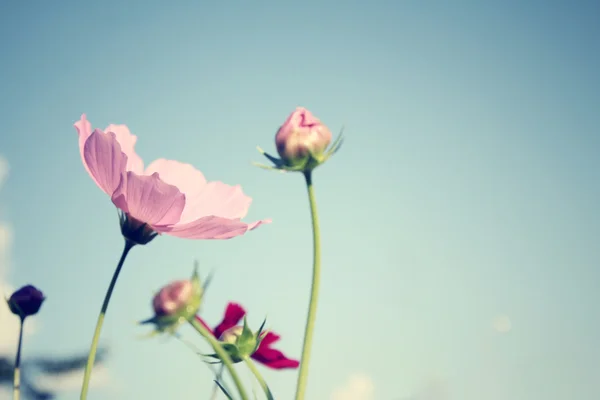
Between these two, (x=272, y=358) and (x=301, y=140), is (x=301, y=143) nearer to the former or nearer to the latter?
(x=301, y=140)

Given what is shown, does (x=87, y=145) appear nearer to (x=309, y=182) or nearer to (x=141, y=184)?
(x=141, y=184)

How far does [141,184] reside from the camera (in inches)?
25.6

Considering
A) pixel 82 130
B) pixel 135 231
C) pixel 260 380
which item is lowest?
pixel 260 380

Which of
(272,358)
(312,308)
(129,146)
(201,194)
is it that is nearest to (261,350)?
(272,358)

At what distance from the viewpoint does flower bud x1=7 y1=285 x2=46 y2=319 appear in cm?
82

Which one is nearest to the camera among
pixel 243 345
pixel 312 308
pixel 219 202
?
pixel 312 308

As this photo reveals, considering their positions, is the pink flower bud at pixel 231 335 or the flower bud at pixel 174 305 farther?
the pink flower bud at pixel 231 335

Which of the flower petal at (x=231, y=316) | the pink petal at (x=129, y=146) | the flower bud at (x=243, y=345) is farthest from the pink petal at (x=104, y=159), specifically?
the flower petal at (x=231, y=316)

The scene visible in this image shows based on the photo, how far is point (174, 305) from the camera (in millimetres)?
530

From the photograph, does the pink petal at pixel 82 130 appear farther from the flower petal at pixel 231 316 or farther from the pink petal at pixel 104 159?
the flower petal at pixel 231 316

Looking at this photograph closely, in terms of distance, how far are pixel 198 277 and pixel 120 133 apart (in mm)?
311

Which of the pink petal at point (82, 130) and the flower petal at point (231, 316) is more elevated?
the pink petal at point (82, 130)

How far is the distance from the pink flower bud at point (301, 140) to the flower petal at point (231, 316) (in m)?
0.36

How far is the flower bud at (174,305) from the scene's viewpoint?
1.74ft
